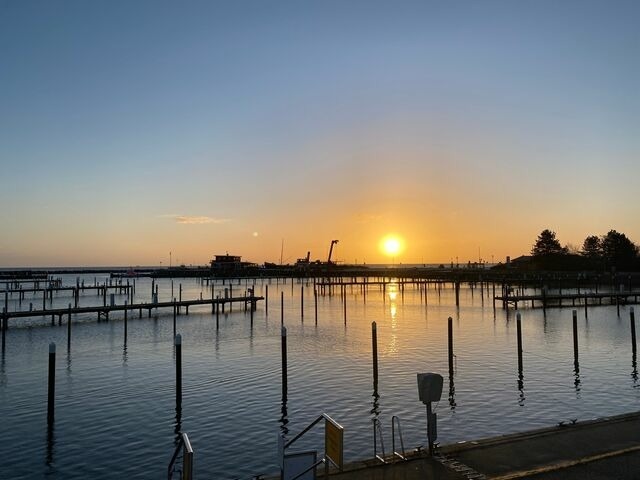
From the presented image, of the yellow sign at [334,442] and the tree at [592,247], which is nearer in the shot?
the yellow sign at [334,442]

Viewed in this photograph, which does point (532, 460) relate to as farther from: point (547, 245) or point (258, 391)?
point (547, 245)

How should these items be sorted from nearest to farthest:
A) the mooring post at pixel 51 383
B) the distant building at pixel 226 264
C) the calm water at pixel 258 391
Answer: the calm water at pixel 258 391
the mooring post at pixel 51 383
the distant building at pixel 226 264

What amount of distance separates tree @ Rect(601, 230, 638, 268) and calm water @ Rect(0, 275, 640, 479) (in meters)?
82.1

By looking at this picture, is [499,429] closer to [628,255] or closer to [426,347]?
[426,347]

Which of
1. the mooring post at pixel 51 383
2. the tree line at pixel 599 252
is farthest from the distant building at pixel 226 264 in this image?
the mooring post at pixel 51 383

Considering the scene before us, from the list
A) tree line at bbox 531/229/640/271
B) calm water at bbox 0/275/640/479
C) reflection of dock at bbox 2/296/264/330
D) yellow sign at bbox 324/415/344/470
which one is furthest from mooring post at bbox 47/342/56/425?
tree line at bbox 531/229/640/271

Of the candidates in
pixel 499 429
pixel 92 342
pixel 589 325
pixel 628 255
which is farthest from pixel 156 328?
pixel 628 255

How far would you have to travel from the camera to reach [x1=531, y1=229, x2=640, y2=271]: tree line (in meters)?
116

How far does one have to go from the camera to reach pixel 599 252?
134375 millimetres

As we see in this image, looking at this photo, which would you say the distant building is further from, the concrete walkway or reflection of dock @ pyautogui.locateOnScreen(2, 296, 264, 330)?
the concrete walkway

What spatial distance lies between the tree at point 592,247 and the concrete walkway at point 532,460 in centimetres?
13728

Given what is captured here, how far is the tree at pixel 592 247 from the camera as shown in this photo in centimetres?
13575

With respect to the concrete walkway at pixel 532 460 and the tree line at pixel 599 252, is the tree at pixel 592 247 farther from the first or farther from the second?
the concrete walkway at pixel 532 460

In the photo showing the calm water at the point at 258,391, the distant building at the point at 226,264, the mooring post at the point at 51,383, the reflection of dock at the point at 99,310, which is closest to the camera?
the calm water at the point at 258,391
